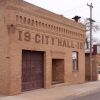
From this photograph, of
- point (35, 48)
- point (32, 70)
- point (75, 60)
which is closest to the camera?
point (35, 48)

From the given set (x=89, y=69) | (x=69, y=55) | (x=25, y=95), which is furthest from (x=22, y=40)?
(x=89, y=69)

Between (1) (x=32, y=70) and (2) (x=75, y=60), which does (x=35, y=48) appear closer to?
(1) (x=32, y=70)

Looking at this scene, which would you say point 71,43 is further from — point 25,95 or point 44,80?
point 25,95

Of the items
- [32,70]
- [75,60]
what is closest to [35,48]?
[32,70]

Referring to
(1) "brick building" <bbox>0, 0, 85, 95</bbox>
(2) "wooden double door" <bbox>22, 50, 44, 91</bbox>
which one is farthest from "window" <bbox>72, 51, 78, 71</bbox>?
(2) "wooden double door" <bbox>22, 50, 44, 91</bbox>

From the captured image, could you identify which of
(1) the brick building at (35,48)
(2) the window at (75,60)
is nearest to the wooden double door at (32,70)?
(1) the brick building at (35,48)

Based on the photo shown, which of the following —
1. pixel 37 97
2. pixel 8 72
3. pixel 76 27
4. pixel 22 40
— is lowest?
pixel 37 97

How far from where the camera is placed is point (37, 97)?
1802 cm

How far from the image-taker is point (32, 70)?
21453 millimetres

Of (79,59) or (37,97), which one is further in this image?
(79,59)

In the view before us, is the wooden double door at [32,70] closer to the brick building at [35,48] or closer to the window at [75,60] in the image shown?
the brick building at [35,48]

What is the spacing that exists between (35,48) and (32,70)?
5.16 ft

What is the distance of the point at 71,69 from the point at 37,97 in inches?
351

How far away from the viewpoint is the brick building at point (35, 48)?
1877 cm
